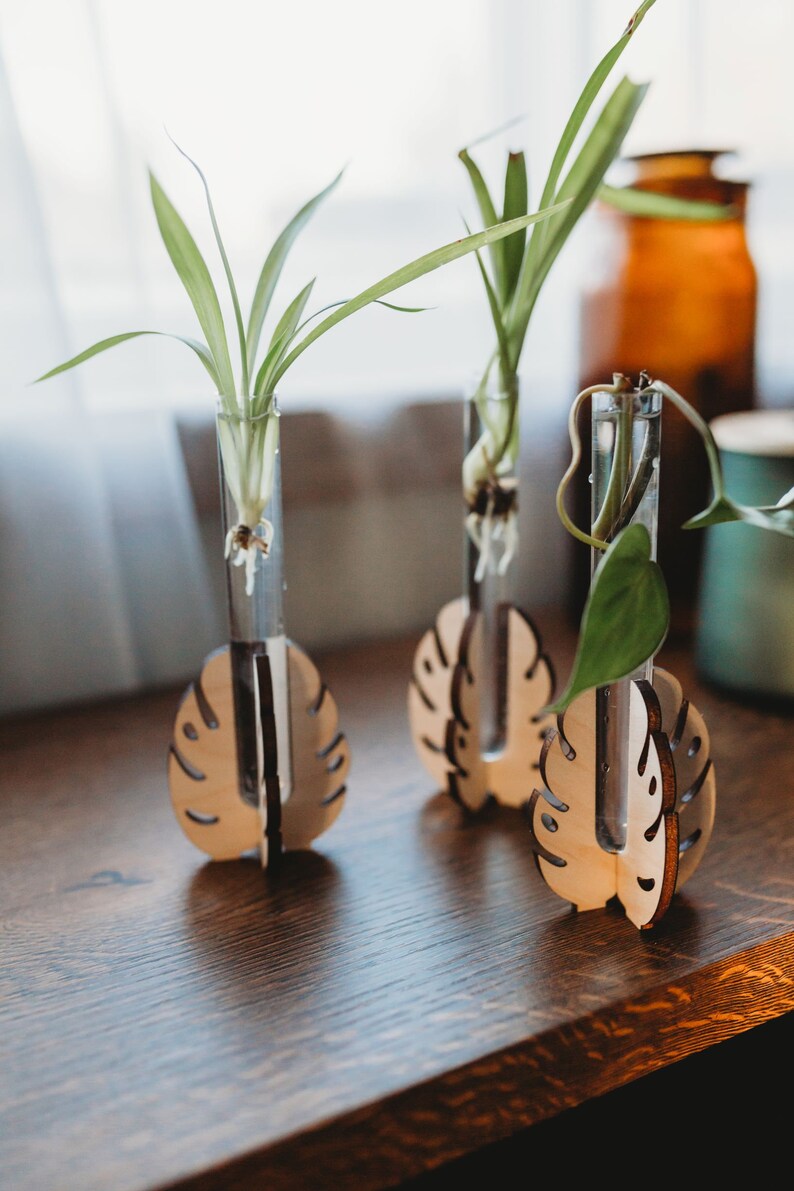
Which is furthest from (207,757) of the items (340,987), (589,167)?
(589,167)

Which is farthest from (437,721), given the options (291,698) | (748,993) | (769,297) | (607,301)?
(769,297)

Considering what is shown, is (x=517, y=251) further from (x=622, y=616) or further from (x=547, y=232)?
(x=622, y=616)

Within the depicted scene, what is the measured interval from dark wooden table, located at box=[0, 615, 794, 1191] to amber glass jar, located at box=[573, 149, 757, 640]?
31cm

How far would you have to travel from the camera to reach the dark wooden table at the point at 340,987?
0.38 m

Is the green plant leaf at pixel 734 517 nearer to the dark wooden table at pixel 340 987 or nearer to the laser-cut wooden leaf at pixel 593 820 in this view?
the laser-cut wooden leaf at pixel 593 820

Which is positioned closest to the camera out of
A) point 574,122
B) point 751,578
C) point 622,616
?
point 622,616

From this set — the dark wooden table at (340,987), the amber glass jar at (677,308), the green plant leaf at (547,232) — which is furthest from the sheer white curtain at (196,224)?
the green plant leaf at (547,232)

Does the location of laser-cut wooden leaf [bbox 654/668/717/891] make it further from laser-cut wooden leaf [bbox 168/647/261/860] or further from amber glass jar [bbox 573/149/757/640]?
amber glass jar [bbox 573/149/757/640]

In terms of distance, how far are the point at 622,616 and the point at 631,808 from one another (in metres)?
0.14

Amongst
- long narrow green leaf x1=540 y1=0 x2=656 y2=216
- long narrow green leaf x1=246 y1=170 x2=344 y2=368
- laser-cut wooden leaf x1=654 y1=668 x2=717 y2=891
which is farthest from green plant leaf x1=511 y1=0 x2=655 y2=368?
laser-cut wooden leaf x1=654 y1=668 x2=717 y2=891

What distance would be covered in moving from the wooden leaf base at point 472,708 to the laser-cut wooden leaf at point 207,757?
138 millimetres

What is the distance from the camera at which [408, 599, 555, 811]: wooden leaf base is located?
2.05ft

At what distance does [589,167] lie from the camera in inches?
21.5

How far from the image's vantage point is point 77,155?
2.41 ft
